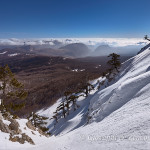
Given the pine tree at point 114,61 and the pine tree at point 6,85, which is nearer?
the pine tree at point 6,85

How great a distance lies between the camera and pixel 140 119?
436 inches

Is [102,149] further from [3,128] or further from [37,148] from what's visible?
[3,128]

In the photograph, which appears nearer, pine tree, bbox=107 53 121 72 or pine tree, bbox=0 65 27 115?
pine tree, bbox=0 65 27 115

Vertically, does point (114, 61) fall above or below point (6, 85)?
above

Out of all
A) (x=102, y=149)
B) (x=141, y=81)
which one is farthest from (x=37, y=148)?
(x=141, y=81)

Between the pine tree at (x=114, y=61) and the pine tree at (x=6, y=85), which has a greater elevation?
the pine tree at (x=114, y=61)

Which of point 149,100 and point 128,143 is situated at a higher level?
point 149,100

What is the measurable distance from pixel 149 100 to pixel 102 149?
27.4ft

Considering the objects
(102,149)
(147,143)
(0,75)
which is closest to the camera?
(147,143)

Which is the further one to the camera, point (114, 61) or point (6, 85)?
point (114, 61)

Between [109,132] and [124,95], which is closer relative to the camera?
[109,132]

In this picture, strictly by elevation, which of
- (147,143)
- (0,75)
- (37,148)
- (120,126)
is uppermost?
(0,75)

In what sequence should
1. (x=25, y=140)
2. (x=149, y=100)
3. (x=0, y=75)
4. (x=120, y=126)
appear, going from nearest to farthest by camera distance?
1. (x=120, y=126)
2. (x=149, y=100)
3. (x=25, y=140)
4. (x=0, y=75)

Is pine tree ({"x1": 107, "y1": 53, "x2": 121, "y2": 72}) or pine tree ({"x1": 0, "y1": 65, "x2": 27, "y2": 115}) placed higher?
pine tree ({"x1": 107, "y1": 53, "x2": 121, "y2": 72})
